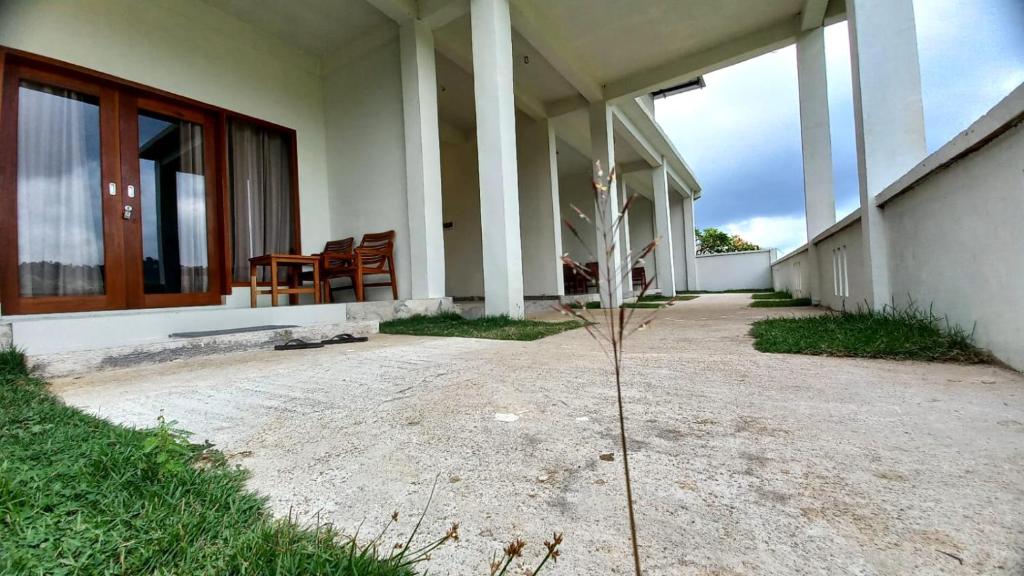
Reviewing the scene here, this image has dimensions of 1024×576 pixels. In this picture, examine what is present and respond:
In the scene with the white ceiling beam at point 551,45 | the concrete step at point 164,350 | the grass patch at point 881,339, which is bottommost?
the grass patch at point 881,339

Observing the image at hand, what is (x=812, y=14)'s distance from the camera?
15.5 ft

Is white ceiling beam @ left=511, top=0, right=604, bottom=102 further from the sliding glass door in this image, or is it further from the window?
the sliding glass door

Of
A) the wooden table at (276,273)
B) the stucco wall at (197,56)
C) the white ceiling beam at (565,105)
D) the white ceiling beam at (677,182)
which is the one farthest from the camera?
the white ceiling beam at (677,182)

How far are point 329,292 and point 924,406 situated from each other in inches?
191

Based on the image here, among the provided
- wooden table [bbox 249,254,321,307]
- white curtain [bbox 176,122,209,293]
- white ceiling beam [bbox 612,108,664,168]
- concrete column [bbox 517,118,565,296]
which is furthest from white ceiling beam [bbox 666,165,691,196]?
white curtain [bbox 176,122,209,293]

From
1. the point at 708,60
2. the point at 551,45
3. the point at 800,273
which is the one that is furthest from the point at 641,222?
the point at 551,45

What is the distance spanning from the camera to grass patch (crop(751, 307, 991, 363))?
175 cm

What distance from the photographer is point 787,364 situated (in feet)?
5.88

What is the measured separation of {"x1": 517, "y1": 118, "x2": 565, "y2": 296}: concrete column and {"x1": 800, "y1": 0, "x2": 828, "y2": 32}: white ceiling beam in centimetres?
357

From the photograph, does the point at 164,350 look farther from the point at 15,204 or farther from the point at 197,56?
the point at 197,56

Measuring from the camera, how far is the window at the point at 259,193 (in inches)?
167

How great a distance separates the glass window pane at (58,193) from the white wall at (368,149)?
2.10m

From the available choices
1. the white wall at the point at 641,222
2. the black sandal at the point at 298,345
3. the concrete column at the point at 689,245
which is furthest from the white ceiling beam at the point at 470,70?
the concrete column at the point at 689,245

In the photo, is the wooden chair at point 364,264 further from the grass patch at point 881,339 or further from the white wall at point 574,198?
the white wall at point 574,198
